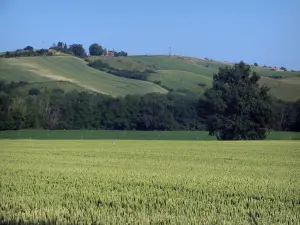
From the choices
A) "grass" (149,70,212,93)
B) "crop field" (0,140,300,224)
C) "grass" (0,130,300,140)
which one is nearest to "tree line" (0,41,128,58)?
"grass" (149,70,212,93)

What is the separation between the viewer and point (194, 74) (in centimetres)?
13650

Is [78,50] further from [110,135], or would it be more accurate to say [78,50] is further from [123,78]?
[110,135]

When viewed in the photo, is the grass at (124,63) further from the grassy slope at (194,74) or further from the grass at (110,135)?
the grass at (110,135)

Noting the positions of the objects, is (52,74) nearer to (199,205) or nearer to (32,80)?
(32,80)

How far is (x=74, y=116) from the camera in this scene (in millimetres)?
97312

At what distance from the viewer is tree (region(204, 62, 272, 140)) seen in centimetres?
6569

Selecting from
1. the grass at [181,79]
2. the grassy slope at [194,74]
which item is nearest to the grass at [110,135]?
the grassy slope at [194,74]

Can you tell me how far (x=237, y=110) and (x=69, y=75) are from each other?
2587 inches

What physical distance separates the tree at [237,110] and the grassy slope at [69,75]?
150 ft

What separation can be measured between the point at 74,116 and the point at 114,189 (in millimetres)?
85291

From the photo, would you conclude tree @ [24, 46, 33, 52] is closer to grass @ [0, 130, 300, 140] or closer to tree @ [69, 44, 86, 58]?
tree @ [69, 44, 86, 58]

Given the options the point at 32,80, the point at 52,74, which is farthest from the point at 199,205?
the point at 52,74

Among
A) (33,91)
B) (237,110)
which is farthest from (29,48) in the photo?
(237,110)

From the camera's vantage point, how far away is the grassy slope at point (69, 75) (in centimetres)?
11386
